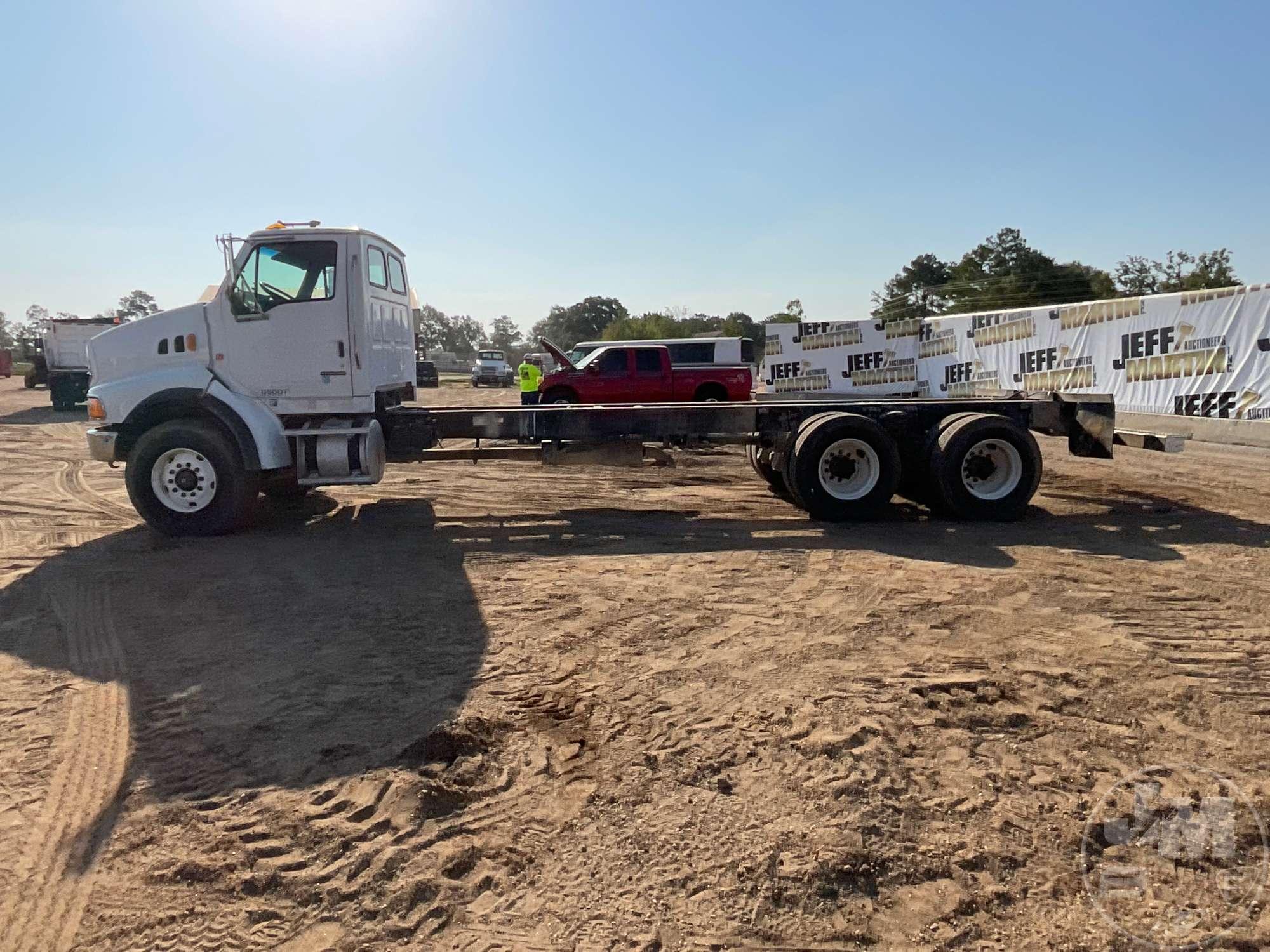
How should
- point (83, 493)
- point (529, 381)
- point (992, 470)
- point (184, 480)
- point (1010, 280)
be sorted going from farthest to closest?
point (1010, 280) → point (529, 381) → point (83, 493) → point (992, 470) → point (184, 480)

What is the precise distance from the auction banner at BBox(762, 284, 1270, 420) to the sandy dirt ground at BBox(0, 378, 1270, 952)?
6620mm

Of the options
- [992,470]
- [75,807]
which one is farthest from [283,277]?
[992,470]

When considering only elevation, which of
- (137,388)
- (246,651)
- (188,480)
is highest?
(137,388)

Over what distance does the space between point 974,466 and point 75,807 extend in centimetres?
844

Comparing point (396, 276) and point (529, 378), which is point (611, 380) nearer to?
point (529, 378)

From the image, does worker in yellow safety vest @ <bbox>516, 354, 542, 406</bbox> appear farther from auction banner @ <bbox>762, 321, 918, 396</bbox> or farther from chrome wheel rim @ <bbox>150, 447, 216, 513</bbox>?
chrome wheel rim @ <bbox>150, 447, 216, 513</bbox>

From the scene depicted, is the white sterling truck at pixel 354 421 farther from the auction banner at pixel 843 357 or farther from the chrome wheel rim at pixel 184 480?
the auction banner at pixel 843 357

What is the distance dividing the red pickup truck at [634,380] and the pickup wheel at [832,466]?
9778 mm

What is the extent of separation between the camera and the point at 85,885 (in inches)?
120

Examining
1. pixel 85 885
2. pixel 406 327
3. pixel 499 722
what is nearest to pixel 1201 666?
pixel 499 722

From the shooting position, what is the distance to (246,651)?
17.1 ft

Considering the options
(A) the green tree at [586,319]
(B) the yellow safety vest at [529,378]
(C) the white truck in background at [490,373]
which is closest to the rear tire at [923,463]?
(B) the yellow safety vest at [529,378]

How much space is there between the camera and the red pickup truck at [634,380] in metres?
18.4

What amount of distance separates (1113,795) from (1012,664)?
1358 mm
